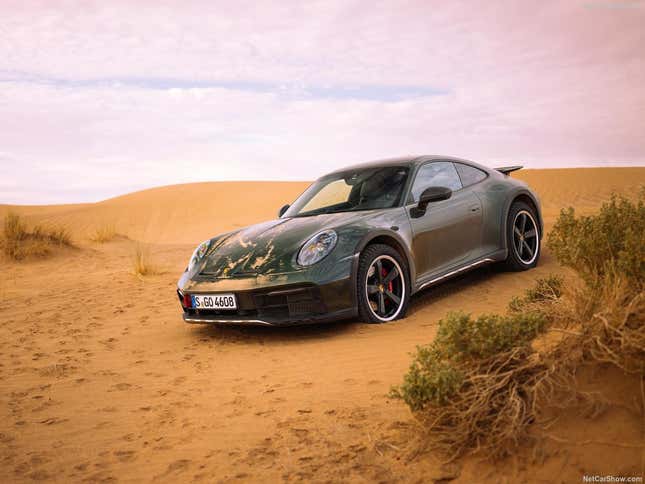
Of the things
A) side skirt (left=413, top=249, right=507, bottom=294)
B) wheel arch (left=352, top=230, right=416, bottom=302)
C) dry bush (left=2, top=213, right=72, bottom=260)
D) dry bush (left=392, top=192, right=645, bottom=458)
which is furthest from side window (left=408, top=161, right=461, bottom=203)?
dry bush (left=2, top=213, right=72, bottom=260)

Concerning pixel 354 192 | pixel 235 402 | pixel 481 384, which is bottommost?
pixel 235 402

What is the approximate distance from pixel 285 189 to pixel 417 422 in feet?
121

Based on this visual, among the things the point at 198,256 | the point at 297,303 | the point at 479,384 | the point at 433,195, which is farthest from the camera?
the point at 198,256

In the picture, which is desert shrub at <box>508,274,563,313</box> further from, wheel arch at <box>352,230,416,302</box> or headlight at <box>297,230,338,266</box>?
headlight at <box>297,230,338,266</box>

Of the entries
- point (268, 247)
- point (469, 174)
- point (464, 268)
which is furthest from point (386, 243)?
point (469, 174)

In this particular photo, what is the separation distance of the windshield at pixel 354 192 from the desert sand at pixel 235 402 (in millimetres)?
1217

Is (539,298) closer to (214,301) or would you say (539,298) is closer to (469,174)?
(469,174)

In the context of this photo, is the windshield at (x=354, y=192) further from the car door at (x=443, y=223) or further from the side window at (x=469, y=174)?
the side window at (x=469, y=174)

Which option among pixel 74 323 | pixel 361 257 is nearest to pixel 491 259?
pixel 361 257

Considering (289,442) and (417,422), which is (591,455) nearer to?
(417,422)

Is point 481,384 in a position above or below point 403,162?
A: below

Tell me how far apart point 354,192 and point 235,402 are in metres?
3.11

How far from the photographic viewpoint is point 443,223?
604cm

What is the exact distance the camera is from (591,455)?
7.67 feet
